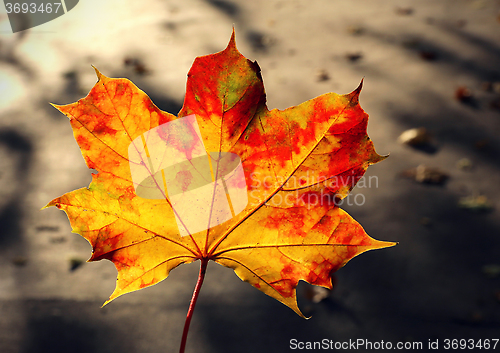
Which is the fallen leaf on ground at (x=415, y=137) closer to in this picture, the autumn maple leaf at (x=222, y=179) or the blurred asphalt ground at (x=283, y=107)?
the blurred asphalt ground at (x=283, y=107)

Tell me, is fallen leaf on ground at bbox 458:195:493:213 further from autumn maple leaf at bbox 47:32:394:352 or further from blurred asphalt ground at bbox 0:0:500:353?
autumn maple leaf at bbox 47:32:394:352

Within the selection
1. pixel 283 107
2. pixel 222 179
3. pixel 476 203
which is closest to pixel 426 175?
pixel 476 203

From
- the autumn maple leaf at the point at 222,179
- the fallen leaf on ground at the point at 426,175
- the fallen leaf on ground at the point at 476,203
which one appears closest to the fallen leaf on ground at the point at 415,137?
the fallen leaf on ground at the point at 426,175

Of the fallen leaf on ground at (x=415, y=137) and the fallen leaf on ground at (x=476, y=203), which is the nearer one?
the fallen leaf on ground at (x=476, y=203)

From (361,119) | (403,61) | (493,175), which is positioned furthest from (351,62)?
(361,119)

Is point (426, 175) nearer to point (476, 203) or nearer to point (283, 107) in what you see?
point (476, 203)

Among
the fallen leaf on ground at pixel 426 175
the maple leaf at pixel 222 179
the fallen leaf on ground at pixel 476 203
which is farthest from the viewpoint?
the fallen leaf on ground at pixel 426 175

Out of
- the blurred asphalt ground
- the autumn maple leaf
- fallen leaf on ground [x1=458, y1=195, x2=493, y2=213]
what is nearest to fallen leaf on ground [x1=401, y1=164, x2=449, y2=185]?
the blurred asphalt ground
